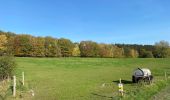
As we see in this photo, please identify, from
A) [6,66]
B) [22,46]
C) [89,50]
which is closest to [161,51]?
[89,50]

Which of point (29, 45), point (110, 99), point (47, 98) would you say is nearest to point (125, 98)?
point (110, 99)

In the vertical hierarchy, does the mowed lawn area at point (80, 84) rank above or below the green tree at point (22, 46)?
below

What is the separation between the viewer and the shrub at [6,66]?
3762 cm

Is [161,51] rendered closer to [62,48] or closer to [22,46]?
[62,48]

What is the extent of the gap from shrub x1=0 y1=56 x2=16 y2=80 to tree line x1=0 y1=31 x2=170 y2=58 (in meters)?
73.7

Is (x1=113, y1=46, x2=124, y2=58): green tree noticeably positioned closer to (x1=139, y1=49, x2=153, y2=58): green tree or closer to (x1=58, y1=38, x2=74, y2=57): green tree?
(x1=139, y1=49, x2=153, y2=58): green tree

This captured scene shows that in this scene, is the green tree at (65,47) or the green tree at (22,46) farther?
the green tree at (65,47)

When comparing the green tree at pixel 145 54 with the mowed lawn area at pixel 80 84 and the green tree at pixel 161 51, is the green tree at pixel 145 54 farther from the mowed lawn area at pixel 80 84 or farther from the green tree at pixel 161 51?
the mowed lawn area at pixel 80 84

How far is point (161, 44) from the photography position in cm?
19400

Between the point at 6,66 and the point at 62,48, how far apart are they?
118129 millimetres

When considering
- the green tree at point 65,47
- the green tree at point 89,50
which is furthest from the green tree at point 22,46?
the green tree at point 89,50

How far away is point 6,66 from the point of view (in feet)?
125

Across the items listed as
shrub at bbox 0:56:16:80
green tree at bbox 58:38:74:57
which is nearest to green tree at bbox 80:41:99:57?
green tree at bbox 58:38:74:57

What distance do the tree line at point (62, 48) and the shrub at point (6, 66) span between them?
242 feet
